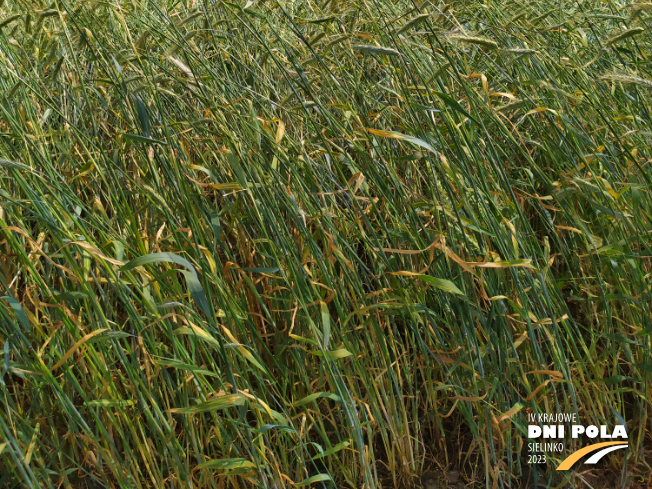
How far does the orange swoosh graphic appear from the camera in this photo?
1018 mm

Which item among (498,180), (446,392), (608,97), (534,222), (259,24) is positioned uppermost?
(259,24)

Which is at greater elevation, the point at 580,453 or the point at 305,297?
the point at 305,297

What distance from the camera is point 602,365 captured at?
3.59 ft

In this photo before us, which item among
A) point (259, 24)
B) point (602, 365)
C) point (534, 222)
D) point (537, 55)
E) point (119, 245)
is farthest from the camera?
point (259, 24)

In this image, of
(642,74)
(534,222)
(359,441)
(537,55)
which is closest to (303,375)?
(359,441)

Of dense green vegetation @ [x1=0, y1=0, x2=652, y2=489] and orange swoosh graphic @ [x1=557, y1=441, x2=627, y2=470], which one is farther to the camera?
orange swoosh graphic @ [x1=557, y1=441, x2=627, y2=470]

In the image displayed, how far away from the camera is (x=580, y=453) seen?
104 centimetres

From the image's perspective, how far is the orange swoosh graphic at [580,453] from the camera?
1018mm

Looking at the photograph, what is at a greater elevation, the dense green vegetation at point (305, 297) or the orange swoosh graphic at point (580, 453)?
the dense green vegetation at point (305, 297)

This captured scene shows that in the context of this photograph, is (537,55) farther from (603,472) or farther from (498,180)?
(603,472)

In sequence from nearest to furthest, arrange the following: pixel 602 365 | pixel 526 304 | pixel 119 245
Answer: pixel 119 245
pixel 526 304
pixel 602 365

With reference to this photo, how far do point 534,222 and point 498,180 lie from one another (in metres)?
0.32

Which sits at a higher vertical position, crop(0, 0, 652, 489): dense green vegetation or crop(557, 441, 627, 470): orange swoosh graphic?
crop(0, 0, 652, 489): dense green vegetation

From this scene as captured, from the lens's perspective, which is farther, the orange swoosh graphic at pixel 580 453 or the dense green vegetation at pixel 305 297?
the orange swoosh graphic at pixel 580 453
